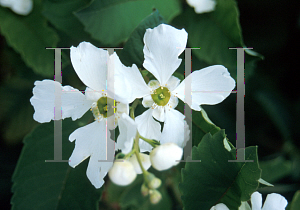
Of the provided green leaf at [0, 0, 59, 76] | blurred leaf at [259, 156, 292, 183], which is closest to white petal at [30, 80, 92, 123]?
green leaf at [0, 0, 59, 76]

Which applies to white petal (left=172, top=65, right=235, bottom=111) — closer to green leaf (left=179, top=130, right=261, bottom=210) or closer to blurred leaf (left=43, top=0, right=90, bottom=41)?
green leaf (left=179, top=130, right=261, bottom=210)

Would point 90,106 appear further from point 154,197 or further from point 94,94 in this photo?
point 154,197

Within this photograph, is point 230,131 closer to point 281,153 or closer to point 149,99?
point 281,153

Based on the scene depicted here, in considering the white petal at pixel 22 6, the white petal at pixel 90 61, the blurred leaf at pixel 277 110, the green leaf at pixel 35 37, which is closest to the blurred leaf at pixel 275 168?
the blurred leaf at pixel 277 110

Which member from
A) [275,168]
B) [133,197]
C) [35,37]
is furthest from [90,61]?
[275,168]

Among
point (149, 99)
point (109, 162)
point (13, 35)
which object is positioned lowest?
point (109, 162)

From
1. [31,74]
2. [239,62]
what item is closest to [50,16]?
[31,74]
